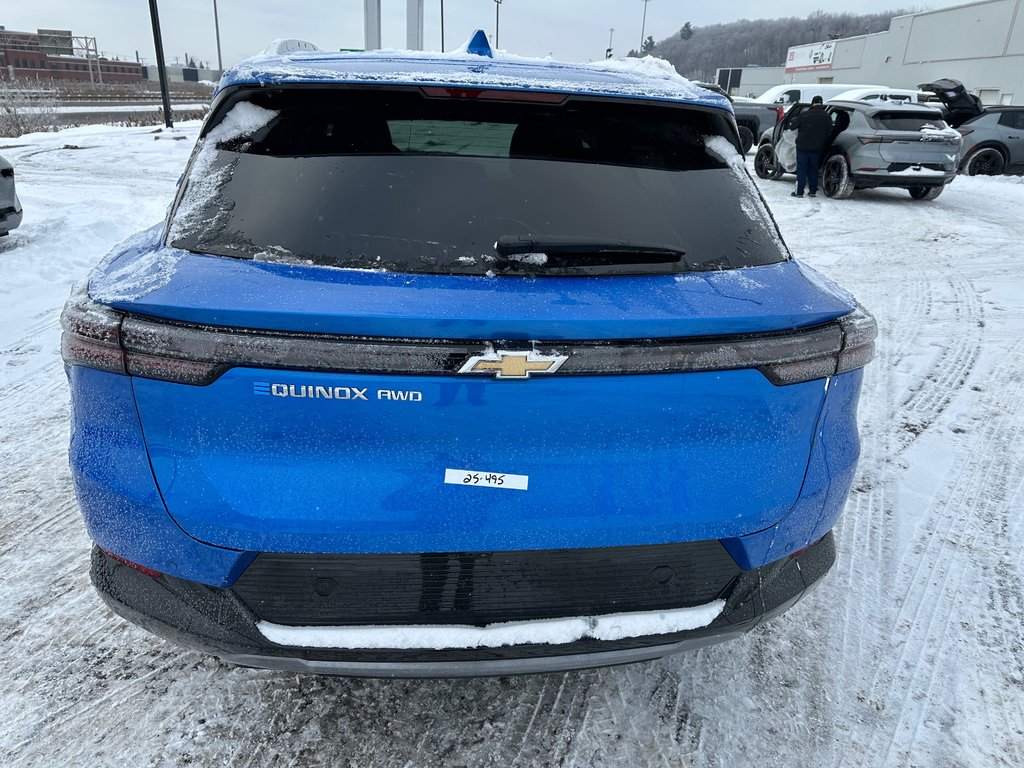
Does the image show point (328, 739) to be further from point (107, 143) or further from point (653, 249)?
point (107, 143)

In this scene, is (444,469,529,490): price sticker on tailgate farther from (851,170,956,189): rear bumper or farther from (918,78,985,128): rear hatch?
(918,78,985,128): rear hatch

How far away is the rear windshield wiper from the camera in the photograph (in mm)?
1667

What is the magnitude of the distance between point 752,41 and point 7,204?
142m

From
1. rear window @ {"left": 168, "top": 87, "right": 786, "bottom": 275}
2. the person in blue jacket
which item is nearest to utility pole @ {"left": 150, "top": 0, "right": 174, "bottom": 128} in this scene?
the person in blue jacket

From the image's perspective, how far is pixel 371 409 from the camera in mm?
1466

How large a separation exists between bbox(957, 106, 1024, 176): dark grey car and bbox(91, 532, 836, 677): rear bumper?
18.0m

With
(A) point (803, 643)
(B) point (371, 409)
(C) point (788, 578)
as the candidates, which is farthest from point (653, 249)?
(A) point (803, 643)

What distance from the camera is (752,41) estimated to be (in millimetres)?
126375

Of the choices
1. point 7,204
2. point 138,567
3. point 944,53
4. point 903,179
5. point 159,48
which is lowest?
point 7,204

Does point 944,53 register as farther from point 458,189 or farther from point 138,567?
point 138,567

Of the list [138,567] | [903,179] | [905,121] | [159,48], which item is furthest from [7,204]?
[159,48]

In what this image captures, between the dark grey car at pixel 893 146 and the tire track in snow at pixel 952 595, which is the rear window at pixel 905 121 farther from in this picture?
the tire track in snow at pixel 952 595

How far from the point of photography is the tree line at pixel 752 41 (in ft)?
368

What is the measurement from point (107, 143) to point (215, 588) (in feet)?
65.6
